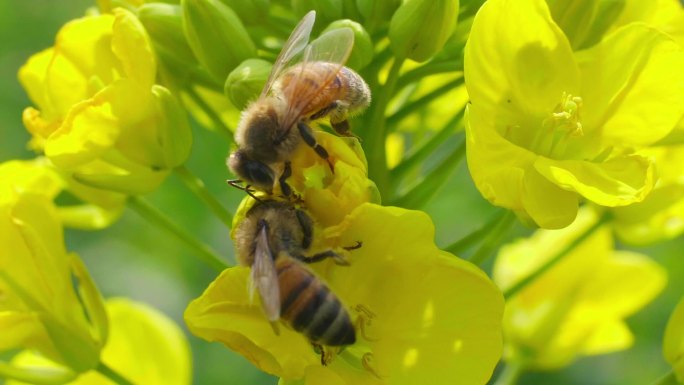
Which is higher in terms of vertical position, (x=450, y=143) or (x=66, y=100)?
(x=66, y=100)

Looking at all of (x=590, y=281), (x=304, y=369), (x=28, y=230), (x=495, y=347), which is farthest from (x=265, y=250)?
(x=590, y=281)

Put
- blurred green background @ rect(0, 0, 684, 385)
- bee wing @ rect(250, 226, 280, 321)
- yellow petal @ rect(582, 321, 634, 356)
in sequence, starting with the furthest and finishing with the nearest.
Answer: blurred green background @ rect(0, 0, 684, 385)
yellow petal @ rect(582, 321, 634, 356)
bee wing @ rect(250, 226, 280, 321)

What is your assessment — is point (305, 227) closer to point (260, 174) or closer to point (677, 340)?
point (260, 174)

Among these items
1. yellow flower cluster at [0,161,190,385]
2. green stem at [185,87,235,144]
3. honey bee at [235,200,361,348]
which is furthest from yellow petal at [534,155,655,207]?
yellow flower cluster at [0,161,190,385]

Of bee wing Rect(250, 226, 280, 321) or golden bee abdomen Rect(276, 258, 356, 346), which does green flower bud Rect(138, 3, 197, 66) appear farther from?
golden bee abdomen Rect(276, 258, 356, 346)

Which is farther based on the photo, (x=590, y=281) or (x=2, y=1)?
(x=2, y=1)

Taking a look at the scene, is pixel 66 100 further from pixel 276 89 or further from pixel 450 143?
pixel 450 143
